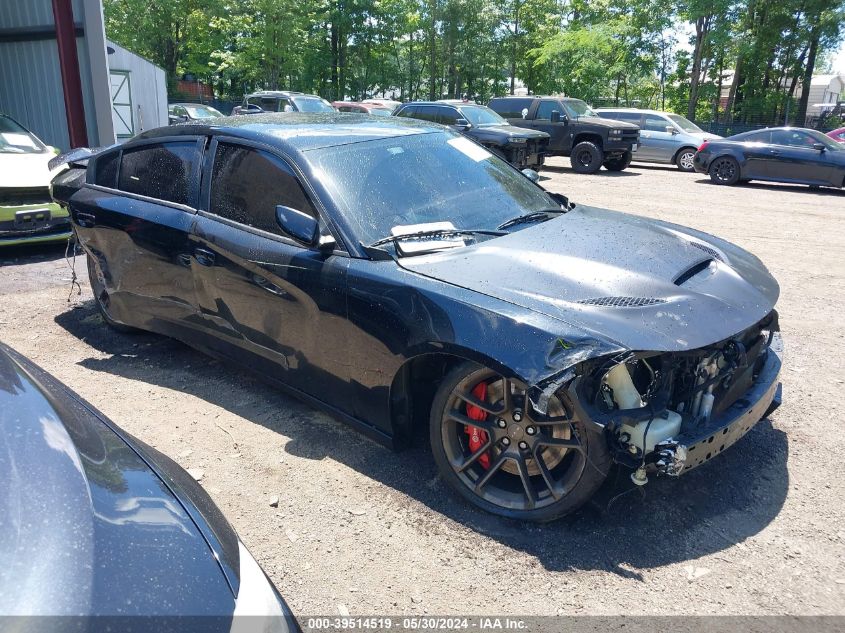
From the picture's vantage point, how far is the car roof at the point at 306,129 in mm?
3672

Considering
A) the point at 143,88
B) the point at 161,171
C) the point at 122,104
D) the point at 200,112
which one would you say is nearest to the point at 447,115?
the point at 122,104

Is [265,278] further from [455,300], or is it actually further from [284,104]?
[284,104]

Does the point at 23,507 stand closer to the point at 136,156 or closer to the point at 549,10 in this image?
the point at 136,156

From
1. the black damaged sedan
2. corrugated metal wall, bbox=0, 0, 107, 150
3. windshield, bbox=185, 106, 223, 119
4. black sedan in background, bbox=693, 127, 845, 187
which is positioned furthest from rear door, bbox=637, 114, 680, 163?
the black damaged sedan

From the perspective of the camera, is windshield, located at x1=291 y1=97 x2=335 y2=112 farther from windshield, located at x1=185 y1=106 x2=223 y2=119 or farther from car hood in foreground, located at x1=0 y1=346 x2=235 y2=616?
car hood in foreground, located at x1=0 y1=346 x2=235 y2=616

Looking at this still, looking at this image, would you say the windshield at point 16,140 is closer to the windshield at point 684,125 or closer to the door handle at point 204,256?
the door handle at point 204,256

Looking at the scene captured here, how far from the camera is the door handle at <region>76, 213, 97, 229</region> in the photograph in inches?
185

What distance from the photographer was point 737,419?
286 centimetres

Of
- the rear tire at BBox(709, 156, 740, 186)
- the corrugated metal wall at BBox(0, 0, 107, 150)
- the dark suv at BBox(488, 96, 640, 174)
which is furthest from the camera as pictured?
the dark suv at BBox(488, 96, 640, 174)

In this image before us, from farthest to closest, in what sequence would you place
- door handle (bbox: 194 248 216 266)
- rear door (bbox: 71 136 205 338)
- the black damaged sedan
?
rear door (bbox: 71 136 205 338) → door handle (bbox: 194 248 216 266) → the black damaged sedan

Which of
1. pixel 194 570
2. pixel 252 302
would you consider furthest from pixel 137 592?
pixel 252 302

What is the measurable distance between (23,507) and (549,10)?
1718 inches

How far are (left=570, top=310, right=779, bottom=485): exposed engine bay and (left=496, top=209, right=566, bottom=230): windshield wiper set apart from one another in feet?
3.78

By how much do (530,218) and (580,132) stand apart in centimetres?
1442
